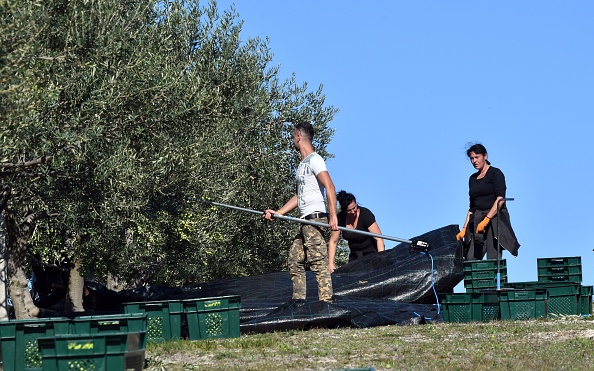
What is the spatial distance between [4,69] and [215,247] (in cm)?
1421

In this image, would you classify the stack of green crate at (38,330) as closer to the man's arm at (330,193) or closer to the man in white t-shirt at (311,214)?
the man in white t-shirt at (311,214)

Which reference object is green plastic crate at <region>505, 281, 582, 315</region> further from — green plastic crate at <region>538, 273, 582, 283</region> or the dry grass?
green plastic crate at <region>538, 273, 582, 283</region>

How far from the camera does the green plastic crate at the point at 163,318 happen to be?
12984 mm

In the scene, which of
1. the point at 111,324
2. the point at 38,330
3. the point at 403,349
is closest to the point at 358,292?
the point at 403,349

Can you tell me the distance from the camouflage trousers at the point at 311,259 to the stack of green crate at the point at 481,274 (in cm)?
268

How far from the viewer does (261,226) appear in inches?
1107

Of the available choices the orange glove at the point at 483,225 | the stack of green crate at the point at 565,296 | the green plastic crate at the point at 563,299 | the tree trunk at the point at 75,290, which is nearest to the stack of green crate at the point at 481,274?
the stack of green crate at the point at 565,296

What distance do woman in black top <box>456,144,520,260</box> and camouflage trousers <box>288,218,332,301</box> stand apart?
303 centimetres

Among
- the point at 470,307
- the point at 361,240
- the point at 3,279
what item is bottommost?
the point at 470,307

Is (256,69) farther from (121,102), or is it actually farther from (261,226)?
(121,102)

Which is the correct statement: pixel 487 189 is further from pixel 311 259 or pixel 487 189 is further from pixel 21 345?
pixel 21 345

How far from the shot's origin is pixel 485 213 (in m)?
16.0

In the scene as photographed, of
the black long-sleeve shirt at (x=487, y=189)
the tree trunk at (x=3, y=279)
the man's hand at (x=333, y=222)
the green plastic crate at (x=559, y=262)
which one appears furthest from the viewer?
the tree trunk at (x=3, y=279)

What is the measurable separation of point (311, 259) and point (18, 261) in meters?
7.62
